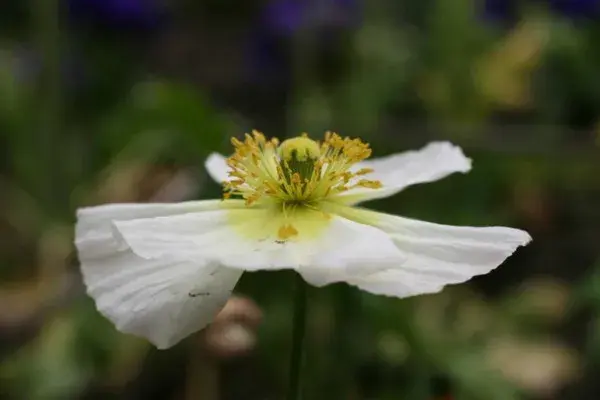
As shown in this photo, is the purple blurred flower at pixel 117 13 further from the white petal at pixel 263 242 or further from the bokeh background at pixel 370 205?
the white petal at pixel 263 242

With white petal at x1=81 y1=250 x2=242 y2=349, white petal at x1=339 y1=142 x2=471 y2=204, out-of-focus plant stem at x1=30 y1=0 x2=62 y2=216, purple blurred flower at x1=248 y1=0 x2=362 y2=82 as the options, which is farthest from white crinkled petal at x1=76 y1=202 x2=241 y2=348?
purple blurred flower at x1=248 y1=0 x2=362 y2=82

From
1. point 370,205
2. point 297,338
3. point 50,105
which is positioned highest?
point 50,105

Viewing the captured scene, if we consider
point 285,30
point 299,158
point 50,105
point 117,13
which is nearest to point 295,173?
point 299,158

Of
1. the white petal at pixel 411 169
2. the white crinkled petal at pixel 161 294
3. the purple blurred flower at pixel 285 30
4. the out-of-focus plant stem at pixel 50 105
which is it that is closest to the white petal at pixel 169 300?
the white crinkled petal at pixel 161 294

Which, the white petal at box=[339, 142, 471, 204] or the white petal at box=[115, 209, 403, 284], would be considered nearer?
the white petal at box=[115, 209, 403, 284]

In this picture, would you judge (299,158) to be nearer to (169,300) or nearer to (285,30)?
(169,300)

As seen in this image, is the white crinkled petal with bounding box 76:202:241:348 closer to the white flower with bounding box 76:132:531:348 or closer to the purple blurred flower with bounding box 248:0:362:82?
the white flower with bounding box 76:132:531:348
